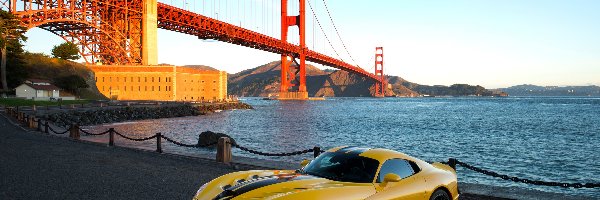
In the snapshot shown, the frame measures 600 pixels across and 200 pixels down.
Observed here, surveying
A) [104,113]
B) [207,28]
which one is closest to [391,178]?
[104,113]

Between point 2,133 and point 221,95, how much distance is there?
8511 cm

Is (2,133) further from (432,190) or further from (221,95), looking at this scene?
(221,95)

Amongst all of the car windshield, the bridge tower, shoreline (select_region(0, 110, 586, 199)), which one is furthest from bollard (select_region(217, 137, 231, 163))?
the bridge tower

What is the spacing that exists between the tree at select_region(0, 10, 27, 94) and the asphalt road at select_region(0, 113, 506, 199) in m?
54.6

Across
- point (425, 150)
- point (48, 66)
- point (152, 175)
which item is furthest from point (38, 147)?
point (48, 66)

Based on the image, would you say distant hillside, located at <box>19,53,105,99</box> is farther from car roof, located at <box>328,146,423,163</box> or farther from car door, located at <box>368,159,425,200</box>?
car door, located at <box>368,159,425,200</box>

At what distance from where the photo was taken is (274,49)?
4988 inches

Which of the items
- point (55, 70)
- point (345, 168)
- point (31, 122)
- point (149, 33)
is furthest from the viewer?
point (149, 33)

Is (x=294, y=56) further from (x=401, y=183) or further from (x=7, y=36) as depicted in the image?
(x=401, y=183)

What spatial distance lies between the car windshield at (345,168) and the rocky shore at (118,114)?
115ft

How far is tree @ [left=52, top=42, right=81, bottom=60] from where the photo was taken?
299 feet

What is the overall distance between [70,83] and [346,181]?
7765cm

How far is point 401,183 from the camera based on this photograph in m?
7.15

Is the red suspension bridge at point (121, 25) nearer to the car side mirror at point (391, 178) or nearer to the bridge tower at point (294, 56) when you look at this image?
the bridge tower at point (294, 56)
